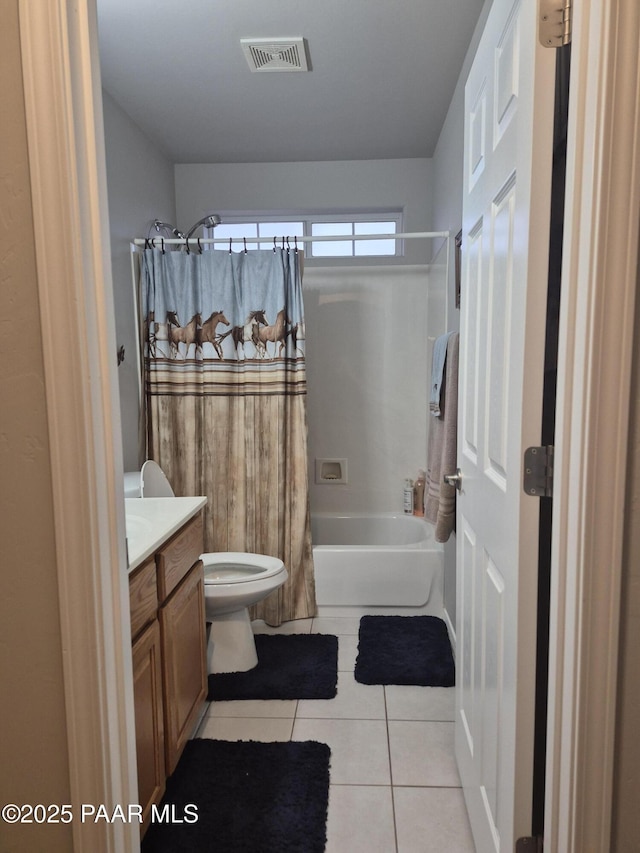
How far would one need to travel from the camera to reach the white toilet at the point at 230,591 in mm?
2223

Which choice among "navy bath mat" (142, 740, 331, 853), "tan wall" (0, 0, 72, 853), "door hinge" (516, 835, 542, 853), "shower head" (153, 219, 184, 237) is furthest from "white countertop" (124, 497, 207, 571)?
"shower head" (153, 219, 184, 237)

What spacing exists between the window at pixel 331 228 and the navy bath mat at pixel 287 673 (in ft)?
7.84

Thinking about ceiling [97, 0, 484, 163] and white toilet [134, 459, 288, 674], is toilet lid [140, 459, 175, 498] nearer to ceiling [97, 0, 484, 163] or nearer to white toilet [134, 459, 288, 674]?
white toilet [134, 459, 288, 674]

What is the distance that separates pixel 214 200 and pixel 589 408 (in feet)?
10.7

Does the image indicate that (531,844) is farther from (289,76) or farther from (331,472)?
(289,76)

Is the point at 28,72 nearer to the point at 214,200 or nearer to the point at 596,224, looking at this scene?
the point at 596,224

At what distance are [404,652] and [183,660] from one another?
1.13 m

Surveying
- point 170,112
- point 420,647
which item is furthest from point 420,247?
point 420,647

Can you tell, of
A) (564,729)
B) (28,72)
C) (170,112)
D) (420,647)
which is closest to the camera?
(28,72)

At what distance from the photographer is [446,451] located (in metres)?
2.25

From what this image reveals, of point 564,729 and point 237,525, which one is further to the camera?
point 237,525

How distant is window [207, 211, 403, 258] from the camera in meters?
3.65

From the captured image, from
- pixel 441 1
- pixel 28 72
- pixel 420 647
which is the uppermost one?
pixel 441 1

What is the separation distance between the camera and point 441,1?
6.35ft
